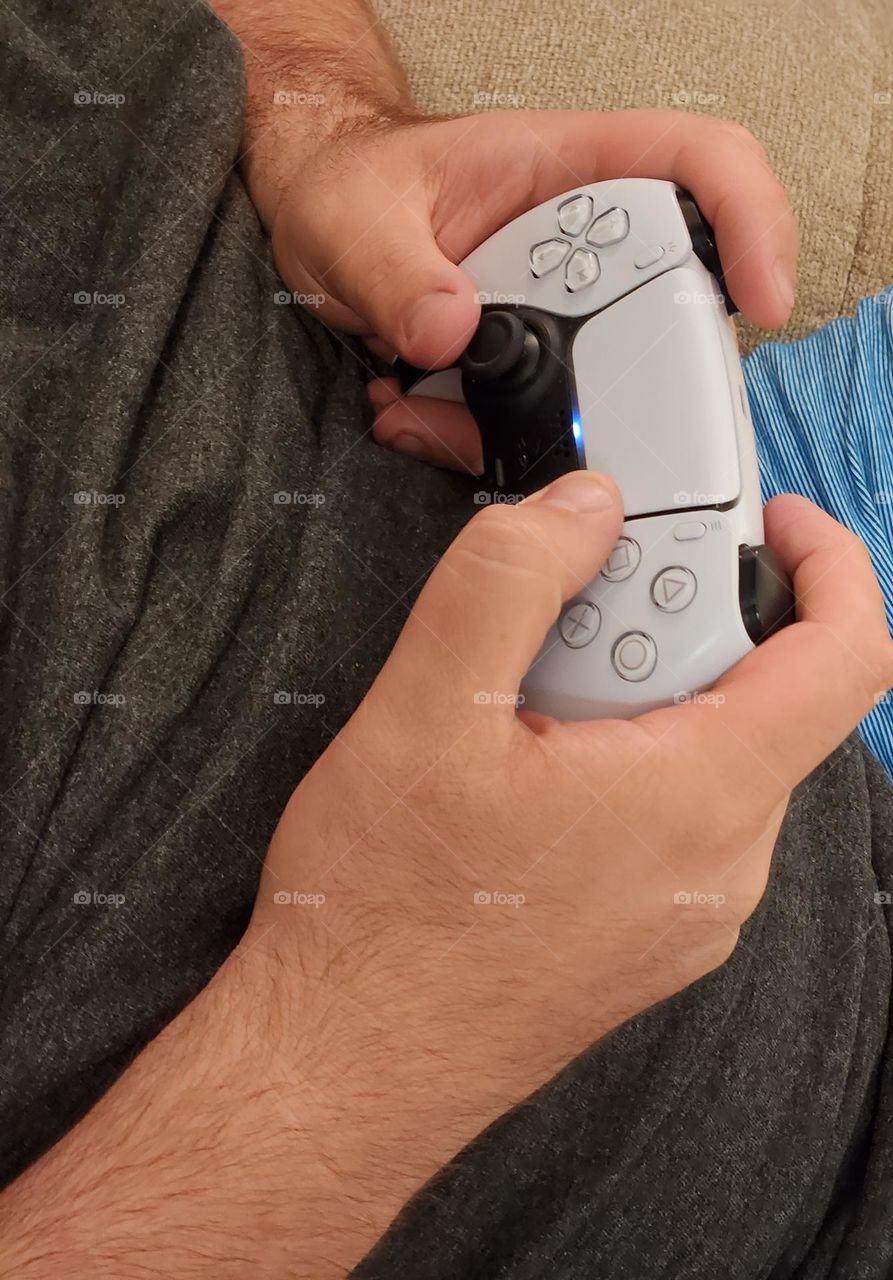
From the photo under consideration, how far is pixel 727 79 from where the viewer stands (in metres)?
0.87

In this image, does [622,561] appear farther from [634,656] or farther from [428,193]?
[428,193]

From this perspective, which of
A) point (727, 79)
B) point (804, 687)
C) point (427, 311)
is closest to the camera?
point (804, 687)

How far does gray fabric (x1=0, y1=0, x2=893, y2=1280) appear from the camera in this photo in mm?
531

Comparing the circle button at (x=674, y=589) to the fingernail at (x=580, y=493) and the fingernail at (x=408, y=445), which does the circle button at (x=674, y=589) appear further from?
the fingernail at (x=408, y=445)

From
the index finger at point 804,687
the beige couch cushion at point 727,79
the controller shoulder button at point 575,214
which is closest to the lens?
the index finger at point 804,687

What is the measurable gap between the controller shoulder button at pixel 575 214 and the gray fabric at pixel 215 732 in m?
0.16

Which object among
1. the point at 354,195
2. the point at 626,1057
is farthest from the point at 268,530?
the point at 626,1057

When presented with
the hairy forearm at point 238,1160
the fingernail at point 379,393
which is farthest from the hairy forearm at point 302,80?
the hairy forearm at point 238,1160

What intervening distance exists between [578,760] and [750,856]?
3.8 inches

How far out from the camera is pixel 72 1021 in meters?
0.51

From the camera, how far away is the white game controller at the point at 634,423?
19.0 inches

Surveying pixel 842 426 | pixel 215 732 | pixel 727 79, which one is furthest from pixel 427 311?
pixel 727 79

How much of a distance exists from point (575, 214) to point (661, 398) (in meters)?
0.12

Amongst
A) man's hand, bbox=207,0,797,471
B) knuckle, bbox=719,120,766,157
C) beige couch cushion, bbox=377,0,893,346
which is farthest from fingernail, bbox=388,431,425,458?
beige couch cushion, bbox=377,0,893,346
